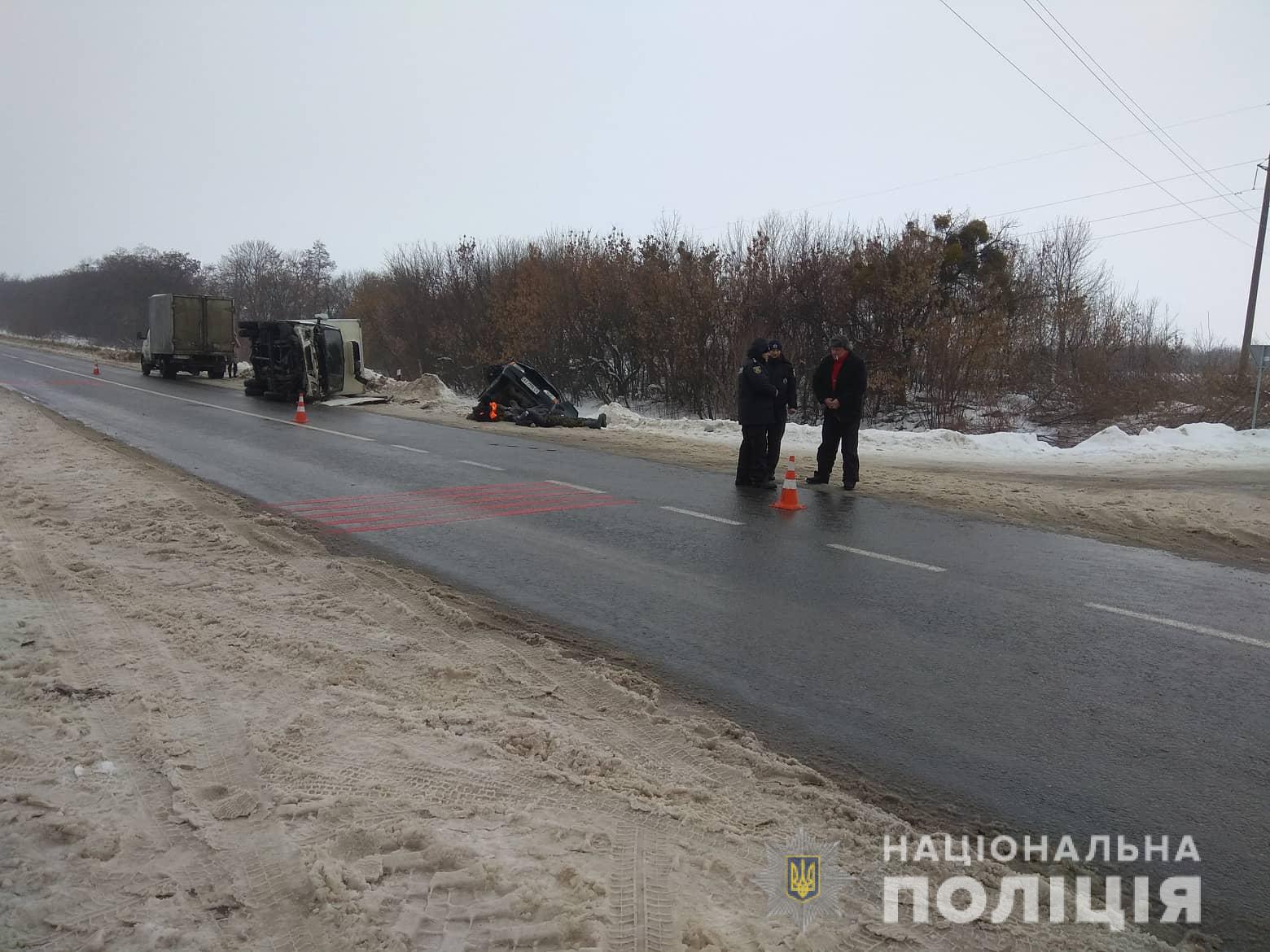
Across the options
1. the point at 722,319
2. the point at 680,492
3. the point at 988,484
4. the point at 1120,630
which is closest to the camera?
the point at 1120,630

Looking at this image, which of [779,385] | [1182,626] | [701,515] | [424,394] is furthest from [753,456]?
[424,394]

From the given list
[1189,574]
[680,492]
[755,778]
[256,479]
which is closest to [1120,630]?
[1189,574]

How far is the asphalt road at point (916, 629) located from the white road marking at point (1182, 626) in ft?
0.07

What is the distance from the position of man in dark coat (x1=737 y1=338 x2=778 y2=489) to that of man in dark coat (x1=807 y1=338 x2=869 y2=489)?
0.72 m

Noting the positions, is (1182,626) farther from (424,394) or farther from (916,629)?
(424,394)

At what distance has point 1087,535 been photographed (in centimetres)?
873

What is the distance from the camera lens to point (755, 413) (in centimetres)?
1094

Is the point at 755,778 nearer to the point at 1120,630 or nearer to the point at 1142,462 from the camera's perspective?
the point at 1120,630

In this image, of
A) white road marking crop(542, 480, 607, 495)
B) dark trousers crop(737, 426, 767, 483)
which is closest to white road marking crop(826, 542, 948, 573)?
dark trousers crop(737, 426, 767, 483)

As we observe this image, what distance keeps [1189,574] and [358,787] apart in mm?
7021

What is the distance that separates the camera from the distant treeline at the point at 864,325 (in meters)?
22.1

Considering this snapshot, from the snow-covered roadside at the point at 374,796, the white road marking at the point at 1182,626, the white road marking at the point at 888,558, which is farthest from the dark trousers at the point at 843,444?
the snow-covered roadside at the point at 374,796

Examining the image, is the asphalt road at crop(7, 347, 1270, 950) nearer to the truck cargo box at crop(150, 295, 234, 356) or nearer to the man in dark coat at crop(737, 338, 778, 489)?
the man in dark coat at crop(737, 338, 778, 489)

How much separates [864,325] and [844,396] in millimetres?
13785
